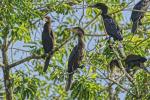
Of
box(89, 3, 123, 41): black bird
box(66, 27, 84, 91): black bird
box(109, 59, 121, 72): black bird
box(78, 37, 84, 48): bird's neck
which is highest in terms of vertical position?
box(89, 3, 123, 41): black bird

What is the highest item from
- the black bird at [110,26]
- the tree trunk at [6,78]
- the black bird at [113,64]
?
the black bird at [110,26]

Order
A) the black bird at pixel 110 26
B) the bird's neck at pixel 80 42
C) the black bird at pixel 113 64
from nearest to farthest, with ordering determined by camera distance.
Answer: the bird's neck at pixel 80 42
the black bird at pixel 110 26
the black bird at pixel 113 64

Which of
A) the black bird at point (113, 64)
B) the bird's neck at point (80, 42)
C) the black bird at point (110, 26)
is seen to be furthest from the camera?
the black bird at point (113, 64)

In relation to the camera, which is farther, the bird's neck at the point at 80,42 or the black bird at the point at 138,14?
the black bird at the point at 138,14

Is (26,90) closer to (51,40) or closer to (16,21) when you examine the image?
(51,40)

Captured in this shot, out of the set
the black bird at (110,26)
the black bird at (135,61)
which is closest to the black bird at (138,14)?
the black bird at (110,26)

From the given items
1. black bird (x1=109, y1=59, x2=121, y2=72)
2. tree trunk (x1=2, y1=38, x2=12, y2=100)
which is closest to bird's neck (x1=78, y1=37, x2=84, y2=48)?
black bird (x1=109, y1=59, x2=121, y2=72)

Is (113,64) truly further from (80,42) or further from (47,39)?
(47,39)

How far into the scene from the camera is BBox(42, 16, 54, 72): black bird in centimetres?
1231

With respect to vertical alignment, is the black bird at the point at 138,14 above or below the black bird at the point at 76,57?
above

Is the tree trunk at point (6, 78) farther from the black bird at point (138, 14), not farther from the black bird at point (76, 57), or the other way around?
the black bird at point (138, 14)

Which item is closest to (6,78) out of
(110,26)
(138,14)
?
(110,26)

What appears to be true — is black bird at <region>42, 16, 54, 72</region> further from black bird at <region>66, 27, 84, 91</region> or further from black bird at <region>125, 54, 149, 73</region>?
black bird at <region>125, 54, 149, 73</region>

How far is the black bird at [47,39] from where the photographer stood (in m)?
12.3
